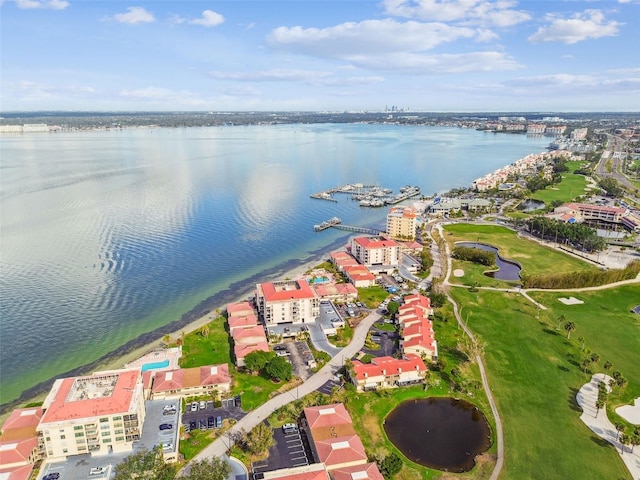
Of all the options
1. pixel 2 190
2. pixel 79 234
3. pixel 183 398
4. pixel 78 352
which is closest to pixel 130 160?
pixel 2 190

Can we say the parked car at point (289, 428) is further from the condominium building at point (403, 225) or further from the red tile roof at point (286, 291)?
the condominium building at point (403, 225)

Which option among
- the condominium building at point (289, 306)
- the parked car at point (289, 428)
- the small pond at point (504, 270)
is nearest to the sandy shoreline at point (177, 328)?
the condominium building at point (289, 306)

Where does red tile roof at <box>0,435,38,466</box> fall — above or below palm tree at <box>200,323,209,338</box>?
above

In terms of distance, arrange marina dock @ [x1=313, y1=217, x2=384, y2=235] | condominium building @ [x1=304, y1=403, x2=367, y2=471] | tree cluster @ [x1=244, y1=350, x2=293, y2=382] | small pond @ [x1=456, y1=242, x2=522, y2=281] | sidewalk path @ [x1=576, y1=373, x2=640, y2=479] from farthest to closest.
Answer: marina dock @ [x1=313, y1=217, x2=384, y2=235], small pond @ [x1=456, y1=242, x2=522, y2=281], tree cluster @ [x1=244, y1=350, x2=293, y2=382], sidewalk path @ [x1=576, y1=373, x2=640, y2=479], condominium building @ [x1=304, y1=403, x2=367, y2=471]

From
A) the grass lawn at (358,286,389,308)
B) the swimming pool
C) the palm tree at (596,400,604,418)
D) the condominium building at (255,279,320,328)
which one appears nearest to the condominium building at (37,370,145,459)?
the swimming pool

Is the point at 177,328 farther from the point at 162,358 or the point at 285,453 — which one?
the point at 285,453

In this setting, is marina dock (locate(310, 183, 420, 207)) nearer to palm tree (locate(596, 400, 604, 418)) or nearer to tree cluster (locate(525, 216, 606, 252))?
tree cluster (locate(525, 216, 606, 252))
